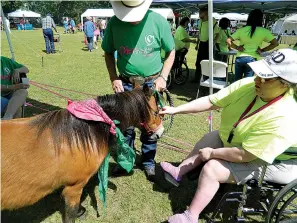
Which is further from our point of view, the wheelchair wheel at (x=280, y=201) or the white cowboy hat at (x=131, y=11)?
the white cowboy hat at (x=131, y=11)

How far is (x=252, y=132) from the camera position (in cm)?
A: 199

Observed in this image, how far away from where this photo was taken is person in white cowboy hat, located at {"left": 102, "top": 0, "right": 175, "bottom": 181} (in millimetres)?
2398

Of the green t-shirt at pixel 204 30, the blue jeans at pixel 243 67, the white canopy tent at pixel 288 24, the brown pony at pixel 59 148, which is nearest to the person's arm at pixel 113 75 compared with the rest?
the brown pony at pixel 59 148

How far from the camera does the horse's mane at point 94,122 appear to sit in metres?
2.00

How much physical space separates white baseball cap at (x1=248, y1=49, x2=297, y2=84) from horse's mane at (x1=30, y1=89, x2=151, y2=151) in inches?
38.1

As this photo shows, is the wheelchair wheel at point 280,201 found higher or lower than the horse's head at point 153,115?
lower

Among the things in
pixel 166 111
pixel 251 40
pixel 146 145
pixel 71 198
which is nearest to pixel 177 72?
pixel 251 40

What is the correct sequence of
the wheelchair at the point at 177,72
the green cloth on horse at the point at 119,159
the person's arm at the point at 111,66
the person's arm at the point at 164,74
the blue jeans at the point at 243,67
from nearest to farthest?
the green cloth on horse at the point at 119,159, the person's arm at the point at 164,74, the person's arm at the point at 111,66, the blue jeans at the point at 243,67, the wheelchair at the point at 177,72

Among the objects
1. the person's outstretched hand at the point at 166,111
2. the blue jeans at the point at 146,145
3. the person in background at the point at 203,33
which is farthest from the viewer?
the person in background at the point at 203,33

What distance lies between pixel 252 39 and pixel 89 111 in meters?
4.87

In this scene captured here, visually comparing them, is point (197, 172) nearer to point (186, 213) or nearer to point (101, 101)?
point (186, 213)

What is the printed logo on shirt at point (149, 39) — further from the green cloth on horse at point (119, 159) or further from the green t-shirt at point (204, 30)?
the green t-shirt at point (204, 30)

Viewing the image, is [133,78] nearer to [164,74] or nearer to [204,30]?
[164,74]

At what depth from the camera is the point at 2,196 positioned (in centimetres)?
181
